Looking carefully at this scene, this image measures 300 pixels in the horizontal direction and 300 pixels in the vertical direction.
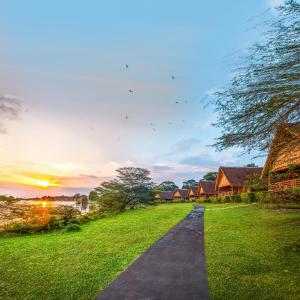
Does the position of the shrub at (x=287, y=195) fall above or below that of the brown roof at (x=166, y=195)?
below

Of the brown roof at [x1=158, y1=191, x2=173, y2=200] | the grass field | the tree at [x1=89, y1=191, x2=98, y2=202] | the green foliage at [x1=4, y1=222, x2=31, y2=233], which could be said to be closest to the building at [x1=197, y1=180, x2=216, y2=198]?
the tree at [x1=89, y1=191, x2=98, y2=202]

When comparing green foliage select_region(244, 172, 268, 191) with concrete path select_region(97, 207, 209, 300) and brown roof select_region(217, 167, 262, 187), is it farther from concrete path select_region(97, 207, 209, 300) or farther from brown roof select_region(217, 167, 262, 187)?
brown roof select_region(217, 167, 262, 187)

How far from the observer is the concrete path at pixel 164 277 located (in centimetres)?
474

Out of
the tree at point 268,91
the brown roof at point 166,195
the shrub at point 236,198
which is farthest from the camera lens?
the brown roof at point 166,195

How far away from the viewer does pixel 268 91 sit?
14.4ft

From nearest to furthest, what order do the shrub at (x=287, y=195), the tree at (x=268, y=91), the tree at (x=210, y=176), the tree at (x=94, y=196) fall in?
the tree at (x=268, y=91) → the shrub at (x=287, y=195) → the tree at (x=94, y=196) → the tree at (x=210, y=176)

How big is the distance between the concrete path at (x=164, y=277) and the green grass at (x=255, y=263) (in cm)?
30

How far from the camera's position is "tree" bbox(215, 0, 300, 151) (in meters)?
4.29

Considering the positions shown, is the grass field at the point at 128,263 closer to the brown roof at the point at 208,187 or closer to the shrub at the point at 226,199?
the shrub at the point at 226,199

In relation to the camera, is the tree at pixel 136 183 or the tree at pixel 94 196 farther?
the tree at pixel 136 183

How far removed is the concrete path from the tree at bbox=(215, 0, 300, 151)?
2942 mm

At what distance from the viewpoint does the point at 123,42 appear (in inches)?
414

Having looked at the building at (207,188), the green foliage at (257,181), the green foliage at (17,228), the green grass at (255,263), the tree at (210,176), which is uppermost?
the tree at (210,176)

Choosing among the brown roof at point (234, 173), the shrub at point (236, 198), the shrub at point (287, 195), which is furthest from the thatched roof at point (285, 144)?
the brown roof at point (234, 173)
